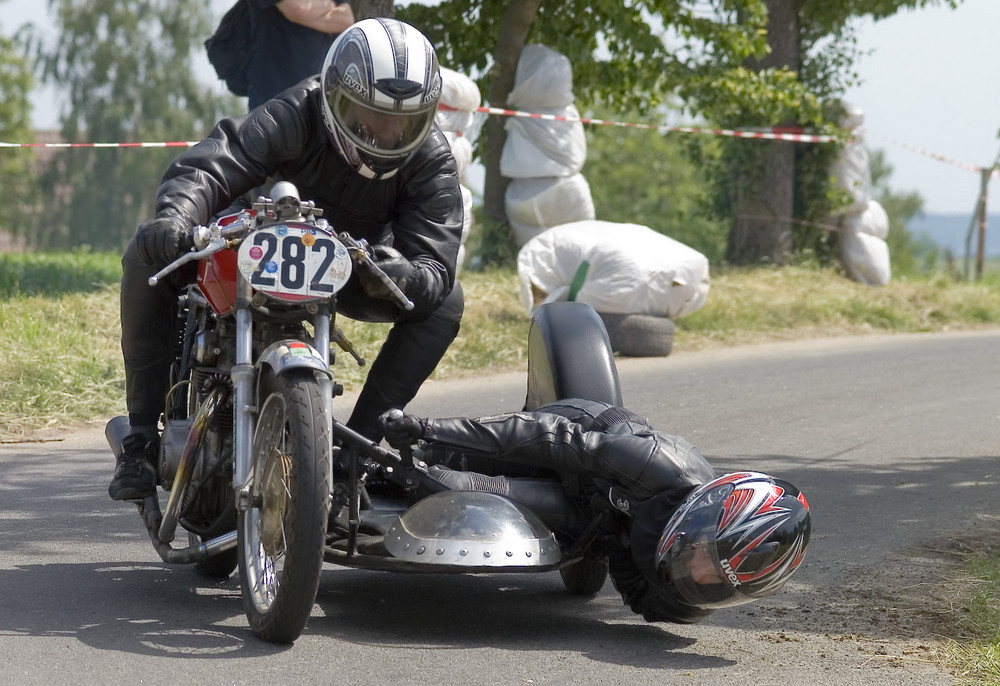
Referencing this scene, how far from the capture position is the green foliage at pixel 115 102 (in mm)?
55438

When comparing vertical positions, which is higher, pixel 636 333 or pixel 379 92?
pixel 379 92

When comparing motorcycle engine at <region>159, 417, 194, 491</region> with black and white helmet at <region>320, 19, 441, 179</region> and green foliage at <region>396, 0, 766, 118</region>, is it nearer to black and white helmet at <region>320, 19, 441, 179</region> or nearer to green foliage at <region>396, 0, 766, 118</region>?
black and white helmet at <region>320, 19, 441, 179</region>

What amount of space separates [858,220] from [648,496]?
14.3m

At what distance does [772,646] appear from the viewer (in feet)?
12.4

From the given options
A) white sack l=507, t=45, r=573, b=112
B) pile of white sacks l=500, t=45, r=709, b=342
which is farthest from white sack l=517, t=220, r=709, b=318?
white sack l=507, t=45, r=573, b=112

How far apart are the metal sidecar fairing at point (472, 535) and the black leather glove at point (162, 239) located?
92cm

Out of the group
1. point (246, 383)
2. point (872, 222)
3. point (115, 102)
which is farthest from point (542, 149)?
point (115, 102)

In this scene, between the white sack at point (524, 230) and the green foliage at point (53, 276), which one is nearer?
the green foliage at point (53, 276)

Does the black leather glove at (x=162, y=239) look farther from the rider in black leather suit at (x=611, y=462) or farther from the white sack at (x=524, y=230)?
the white sack at (x=524, y=230)

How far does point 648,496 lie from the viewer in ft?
12.1

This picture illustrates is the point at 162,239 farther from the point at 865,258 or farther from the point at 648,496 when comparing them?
the point at 865,258

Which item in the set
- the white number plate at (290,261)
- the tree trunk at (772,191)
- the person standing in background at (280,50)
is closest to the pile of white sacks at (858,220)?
the tree trunk at (772,191)

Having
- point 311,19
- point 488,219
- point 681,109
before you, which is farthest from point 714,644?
point 681,109

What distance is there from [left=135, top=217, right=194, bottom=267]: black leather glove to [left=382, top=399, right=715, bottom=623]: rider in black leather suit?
688 millimetres
